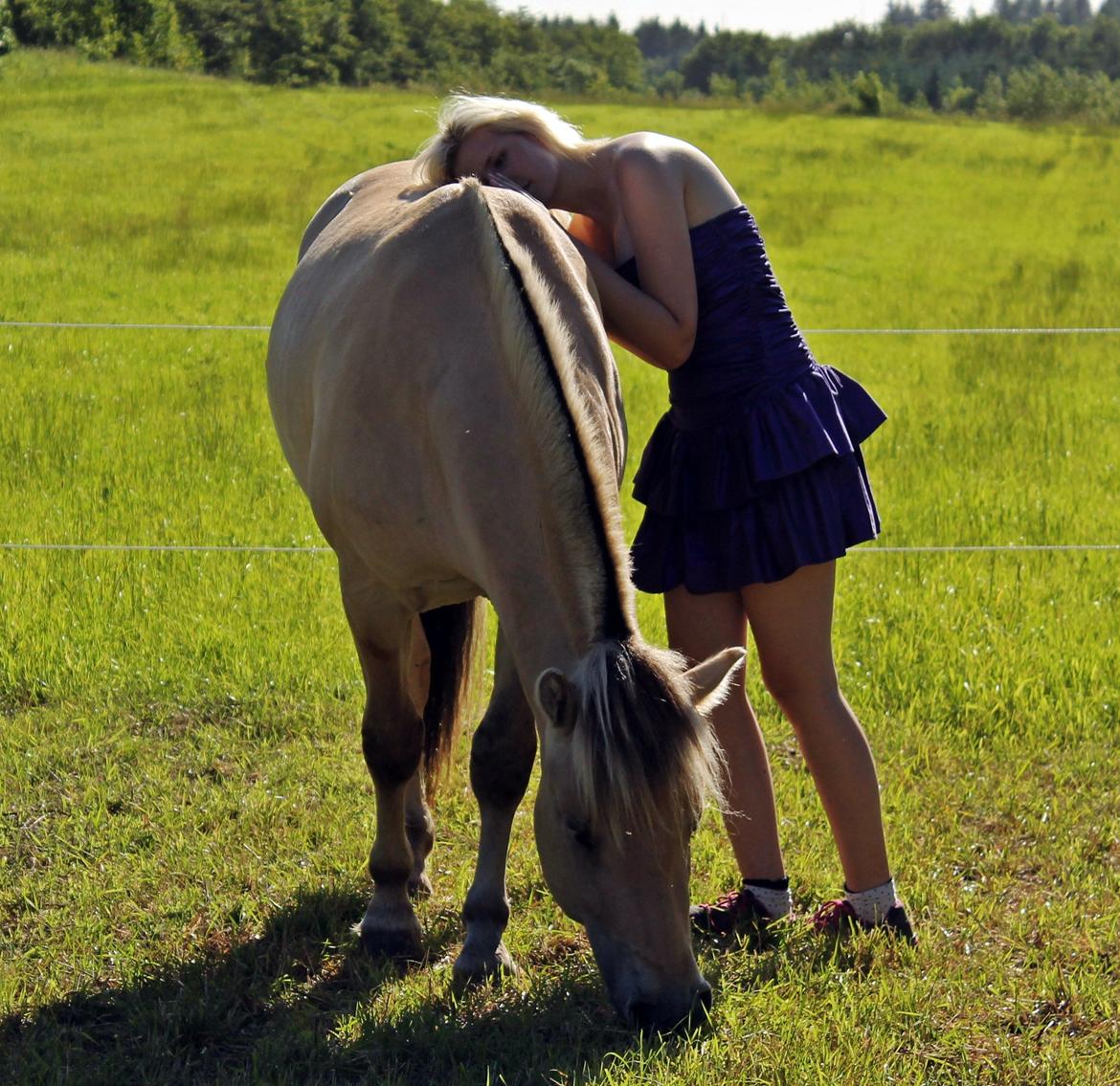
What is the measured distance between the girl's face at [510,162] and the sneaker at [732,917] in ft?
6.39

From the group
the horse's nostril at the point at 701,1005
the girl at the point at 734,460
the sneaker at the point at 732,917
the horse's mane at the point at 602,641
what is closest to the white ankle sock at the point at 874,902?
the girl at the point at 734,460

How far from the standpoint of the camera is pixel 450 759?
4031mm

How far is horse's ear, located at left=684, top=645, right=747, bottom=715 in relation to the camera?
8.63 ft

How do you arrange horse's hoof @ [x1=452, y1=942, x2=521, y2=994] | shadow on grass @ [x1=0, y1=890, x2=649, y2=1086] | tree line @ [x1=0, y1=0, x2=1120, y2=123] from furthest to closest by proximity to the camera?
tree line @ [x1=0, y1=0, x2=1120, y2=123], horse's hoof @ [x1=452, y1=942, x2=521, y2=994], shadow on grass @ [x1=0, y1=890, x2=649, y2=1086]

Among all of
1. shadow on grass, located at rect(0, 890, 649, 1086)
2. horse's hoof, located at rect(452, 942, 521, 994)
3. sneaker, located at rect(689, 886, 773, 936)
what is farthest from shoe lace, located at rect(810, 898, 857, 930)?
horse's hoof, located at rect(452, 942, 521, 994)

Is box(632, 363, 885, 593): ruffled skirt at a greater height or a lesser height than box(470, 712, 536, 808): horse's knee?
greater

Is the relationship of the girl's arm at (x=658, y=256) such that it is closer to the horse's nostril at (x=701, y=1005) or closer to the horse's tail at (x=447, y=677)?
the horse's tail at (x=447, y=677)

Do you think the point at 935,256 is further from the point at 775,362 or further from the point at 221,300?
the point at 775,362

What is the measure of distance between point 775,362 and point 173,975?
7.05ft

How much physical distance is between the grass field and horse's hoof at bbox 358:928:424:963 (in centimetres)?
7

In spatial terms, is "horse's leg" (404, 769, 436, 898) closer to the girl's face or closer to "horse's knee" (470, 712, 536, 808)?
"horse's knee" (470, 712, 536, 808)

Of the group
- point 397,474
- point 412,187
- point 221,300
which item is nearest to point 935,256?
point 221,300

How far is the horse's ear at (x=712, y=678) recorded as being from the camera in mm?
2631

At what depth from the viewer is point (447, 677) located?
3.99 metres
